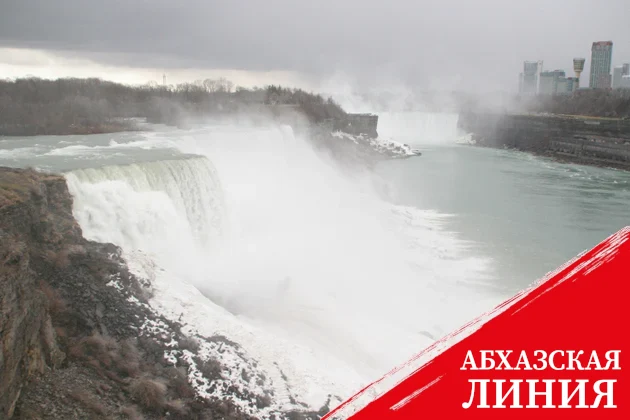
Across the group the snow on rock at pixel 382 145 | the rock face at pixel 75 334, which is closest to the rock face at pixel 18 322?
the rock face at pixel 75 334

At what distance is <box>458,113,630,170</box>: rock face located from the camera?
35.4 m

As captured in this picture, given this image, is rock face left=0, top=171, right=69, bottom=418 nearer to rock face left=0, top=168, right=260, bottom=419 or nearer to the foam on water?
rock face left=0, top=168, right=260, bottom=419

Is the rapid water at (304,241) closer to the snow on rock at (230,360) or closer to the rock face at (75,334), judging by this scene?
the snow on rock at (230,360)

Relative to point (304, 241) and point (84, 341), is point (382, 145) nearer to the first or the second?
point (304, 241)

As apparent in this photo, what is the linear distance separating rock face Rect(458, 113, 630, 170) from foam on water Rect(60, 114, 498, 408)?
25.5 m

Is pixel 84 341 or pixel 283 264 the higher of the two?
pixel 84 341

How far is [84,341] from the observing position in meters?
4.57

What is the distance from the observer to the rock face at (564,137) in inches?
1395

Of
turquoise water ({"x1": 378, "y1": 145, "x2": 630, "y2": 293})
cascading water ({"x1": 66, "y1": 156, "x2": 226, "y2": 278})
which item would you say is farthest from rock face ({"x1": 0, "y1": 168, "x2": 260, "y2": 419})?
turquoise water ({"x1": 378, "y1": 145, "x2": 630, "y2": 293})

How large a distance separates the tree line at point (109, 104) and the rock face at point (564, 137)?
54.4ft

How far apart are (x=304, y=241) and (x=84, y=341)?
7.98 m

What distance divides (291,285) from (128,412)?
506 cm

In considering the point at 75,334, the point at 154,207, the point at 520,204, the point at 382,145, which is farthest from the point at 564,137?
the point at 75,334

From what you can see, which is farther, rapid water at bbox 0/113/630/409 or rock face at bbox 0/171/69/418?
rapid water at bbox 0/113/630/409
